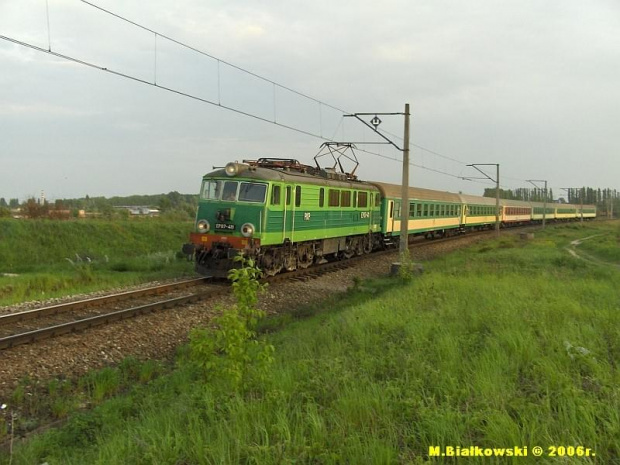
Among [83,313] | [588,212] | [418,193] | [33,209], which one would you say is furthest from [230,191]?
[588,212]

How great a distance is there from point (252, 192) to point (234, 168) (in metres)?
1.02

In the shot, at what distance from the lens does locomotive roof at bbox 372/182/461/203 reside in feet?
87.9

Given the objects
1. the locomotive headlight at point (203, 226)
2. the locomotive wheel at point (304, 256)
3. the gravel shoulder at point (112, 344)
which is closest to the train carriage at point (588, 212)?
the locomotive wheel at point (304, 256)

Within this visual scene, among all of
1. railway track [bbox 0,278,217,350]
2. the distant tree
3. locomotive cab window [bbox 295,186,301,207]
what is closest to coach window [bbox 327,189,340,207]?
locomotive cab window [bbox 295,186,301,207]

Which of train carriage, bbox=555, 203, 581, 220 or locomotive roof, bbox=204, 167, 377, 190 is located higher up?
locomotive roof, bbox=204, 167, 377, 190

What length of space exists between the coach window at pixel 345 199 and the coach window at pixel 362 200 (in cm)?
128

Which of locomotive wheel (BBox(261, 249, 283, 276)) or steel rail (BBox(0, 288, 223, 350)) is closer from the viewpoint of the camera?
steel rail (BBox(0, 288, 223, 350))

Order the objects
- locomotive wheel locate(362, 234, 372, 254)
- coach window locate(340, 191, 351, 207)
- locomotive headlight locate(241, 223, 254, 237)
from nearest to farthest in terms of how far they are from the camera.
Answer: locomotive headlight locate(241, 223, 254, 237) → coach window locate(340, 191, 351, 207) → locomotive wheel locate(362, 234, 372, 254)

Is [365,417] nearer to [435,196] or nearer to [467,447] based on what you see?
[467,447]

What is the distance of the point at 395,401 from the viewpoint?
4.79 m

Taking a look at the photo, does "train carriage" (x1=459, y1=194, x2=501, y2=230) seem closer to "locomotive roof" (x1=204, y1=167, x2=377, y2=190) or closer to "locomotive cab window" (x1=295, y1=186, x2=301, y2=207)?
"locomotive roof" (x1=204, y1=167, x2=377, y2=190)

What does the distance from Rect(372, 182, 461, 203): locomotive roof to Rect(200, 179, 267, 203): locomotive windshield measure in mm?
12277

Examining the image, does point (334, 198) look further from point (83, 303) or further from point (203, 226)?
point (83, 303)

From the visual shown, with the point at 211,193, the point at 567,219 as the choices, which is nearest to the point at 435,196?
the point at 211,193
